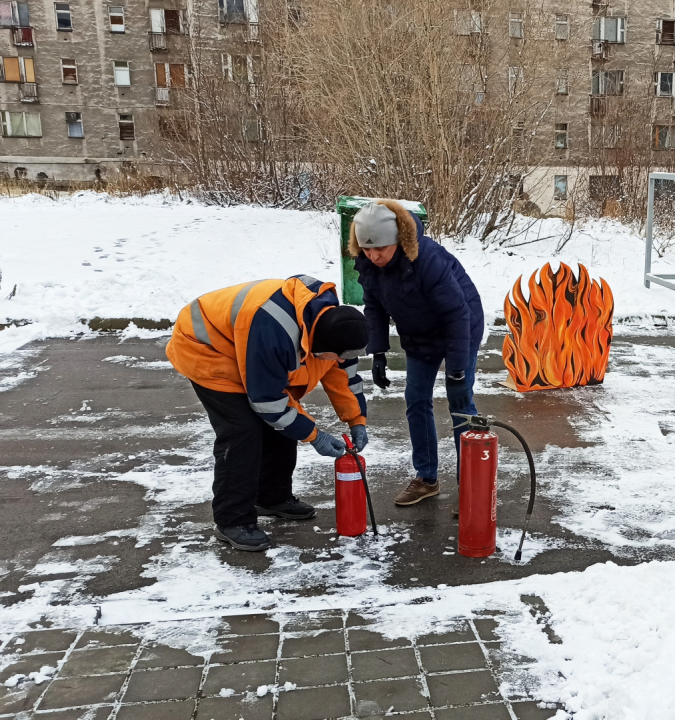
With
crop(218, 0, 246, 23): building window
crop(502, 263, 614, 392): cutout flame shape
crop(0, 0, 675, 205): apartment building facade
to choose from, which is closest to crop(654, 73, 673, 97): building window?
crop(0, 0, 675, 205): apartment building facade

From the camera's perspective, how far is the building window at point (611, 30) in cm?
3606

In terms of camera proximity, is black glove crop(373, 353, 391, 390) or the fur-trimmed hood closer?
the fur-trimmed hood

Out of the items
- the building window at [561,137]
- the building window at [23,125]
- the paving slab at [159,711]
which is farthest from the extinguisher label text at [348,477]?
the building window at [23,125]

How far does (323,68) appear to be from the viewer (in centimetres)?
1332

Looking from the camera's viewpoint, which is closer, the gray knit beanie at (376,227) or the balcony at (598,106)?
the gray knit beanie at (376,227)

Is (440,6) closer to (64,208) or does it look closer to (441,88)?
(441,88)

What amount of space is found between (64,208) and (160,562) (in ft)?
48.5

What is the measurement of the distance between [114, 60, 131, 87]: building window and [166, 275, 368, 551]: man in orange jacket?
116 ft

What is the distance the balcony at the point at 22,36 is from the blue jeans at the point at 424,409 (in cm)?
3672

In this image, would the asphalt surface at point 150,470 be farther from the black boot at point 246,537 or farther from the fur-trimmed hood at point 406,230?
the fur-trimmed hood at point 406,230

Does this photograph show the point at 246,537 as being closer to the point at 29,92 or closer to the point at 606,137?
the point at 606,137

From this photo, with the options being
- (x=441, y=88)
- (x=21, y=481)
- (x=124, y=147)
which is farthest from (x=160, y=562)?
(x=124, y=147)

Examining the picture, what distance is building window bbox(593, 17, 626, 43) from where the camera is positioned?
36.1 meters

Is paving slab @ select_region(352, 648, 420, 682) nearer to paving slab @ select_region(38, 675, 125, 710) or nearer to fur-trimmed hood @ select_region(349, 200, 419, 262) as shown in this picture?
paving slab @ select_region(38, 675, 125, 710)
